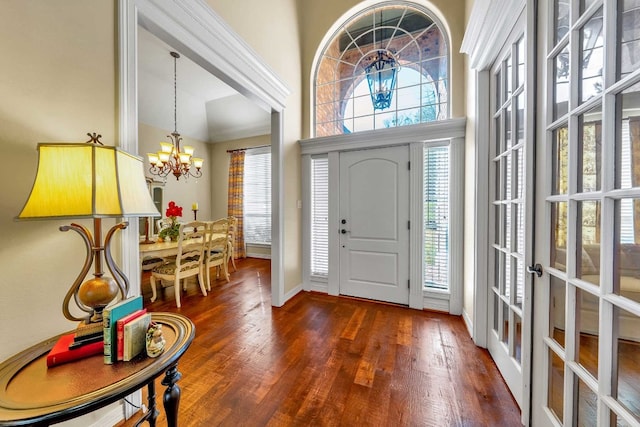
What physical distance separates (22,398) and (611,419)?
73.0 inches

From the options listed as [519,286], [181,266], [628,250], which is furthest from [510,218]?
[181,266]

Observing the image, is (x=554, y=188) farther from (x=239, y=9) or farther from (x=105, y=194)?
(x=239, y=9)

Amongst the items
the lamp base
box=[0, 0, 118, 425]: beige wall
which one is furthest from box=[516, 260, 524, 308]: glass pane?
box=[0, 0, 118, 425]: beige wall

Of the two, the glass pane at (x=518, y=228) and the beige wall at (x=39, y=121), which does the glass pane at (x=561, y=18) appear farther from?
the beige wall at (x=39, y=121)

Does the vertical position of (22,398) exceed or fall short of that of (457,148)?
it falls short

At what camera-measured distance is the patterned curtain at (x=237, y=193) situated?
217 inches

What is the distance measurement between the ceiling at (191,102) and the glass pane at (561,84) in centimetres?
413

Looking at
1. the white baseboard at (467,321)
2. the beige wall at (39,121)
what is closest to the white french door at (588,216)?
the white baseboard at (467,321)

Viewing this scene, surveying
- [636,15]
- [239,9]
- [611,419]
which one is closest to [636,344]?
[611,419]

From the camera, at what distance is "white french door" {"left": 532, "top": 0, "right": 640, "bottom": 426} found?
0.74 meters

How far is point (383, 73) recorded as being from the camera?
117 inches

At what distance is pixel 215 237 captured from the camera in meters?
3.66

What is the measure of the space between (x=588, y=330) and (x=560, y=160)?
2.37ft

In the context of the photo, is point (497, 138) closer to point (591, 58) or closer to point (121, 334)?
point (591, 58)
